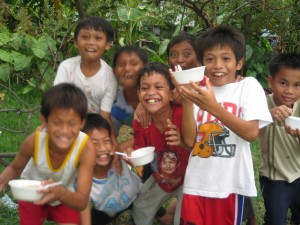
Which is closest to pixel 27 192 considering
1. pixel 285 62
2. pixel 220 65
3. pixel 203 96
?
pixel 203 96

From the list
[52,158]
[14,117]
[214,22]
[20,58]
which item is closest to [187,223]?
[52,158]

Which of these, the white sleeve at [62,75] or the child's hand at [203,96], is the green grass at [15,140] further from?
the child's hand at [203,96]

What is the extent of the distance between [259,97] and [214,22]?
1819 mm

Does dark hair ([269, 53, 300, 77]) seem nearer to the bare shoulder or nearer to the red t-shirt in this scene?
the red t-shirt

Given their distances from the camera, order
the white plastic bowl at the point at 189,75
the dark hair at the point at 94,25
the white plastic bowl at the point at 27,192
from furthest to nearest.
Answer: the dark hair at the point at 94,25
the white plastic bowl at the point at 189,75
the white plastic bowl at the point at 27,192

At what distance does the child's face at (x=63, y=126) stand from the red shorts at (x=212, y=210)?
0.74 metres

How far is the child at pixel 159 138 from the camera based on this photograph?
2.81 m

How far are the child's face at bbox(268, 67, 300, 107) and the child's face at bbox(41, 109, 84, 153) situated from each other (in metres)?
1.26

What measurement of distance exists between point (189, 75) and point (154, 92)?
20.8 inches

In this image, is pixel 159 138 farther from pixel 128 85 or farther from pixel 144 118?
pixel 128 85

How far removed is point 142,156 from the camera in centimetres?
272

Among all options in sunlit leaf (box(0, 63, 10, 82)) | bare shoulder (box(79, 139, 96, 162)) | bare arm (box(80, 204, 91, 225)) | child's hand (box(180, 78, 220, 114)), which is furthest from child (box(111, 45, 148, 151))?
sunlit leaf (box(0, 63, 10, 82))

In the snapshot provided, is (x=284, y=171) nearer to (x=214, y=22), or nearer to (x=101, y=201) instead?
(x=101, y=201)

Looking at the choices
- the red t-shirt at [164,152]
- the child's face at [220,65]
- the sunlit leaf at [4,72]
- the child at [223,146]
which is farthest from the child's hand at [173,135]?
the sunlit leaf at [4,72]
